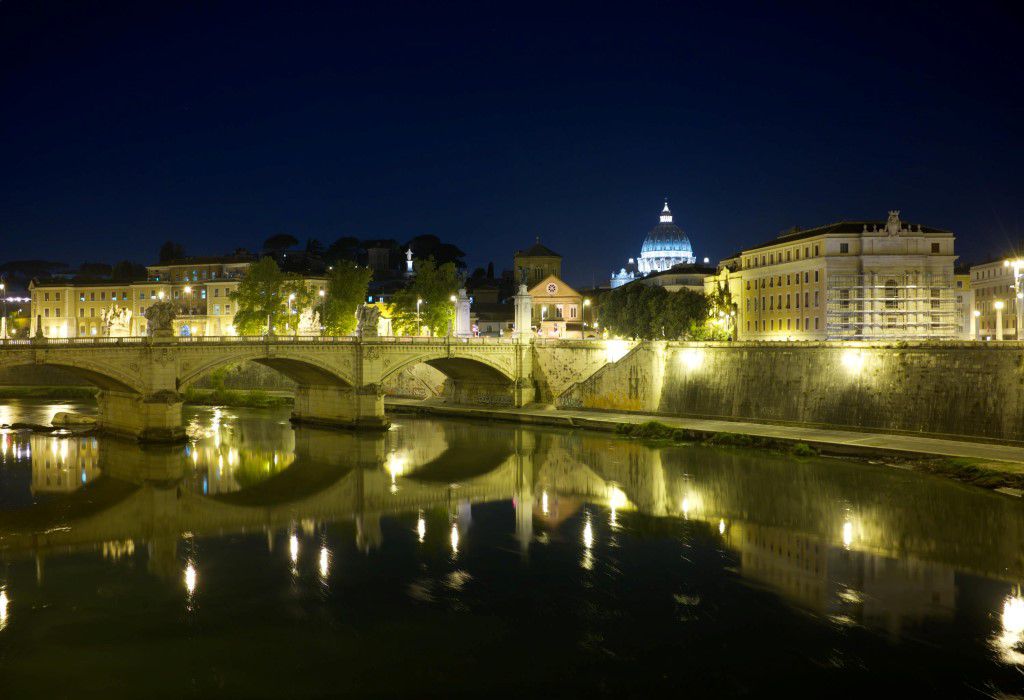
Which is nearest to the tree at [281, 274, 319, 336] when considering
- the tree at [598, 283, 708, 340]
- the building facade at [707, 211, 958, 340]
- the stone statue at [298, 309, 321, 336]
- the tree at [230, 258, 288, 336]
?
the stone statue at [298, 309, 321, 336]

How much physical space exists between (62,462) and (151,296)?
179 feet

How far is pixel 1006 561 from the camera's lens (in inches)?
837

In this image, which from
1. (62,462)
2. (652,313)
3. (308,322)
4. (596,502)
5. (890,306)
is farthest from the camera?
(652,313)

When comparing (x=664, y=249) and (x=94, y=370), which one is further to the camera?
(x=664, y=249)

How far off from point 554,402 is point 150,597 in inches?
1387

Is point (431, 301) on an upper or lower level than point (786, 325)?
upper

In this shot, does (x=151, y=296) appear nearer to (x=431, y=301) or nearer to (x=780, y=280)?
(x=431, y=301)

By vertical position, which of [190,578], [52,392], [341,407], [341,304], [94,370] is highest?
[341,304]

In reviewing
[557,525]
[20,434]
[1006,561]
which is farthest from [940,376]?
[20,434]

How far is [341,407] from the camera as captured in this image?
47.0m

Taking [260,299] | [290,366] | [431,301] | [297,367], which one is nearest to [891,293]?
[431,301]

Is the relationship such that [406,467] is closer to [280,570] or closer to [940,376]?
[280,570]

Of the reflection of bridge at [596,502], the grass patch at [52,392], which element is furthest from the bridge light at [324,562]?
the grass patch at [52,392]

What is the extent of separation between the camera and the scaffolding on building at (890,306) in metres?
54.3
